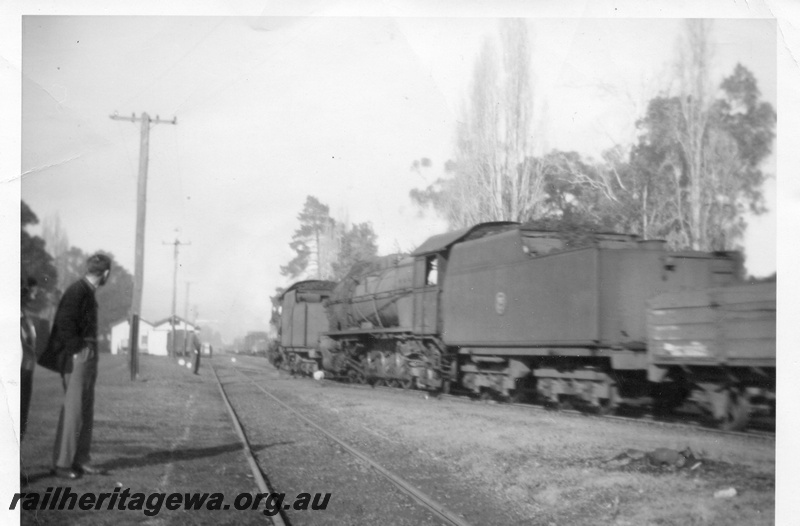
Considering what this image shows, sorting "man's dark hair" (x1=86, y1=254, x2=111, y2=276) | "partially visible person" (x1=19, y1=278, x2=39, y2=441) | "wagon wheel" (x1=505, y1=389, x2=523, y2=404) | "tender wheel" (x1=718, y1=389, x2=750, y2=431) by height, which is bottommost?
"wagon wheel" (x1=505, y1=389, x2=523, y2=404)

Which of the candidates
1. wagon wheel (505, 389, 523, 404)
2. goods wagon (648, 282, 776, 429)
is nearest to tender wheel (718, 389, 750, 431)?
goods wagon (648, 282, 776, 429)

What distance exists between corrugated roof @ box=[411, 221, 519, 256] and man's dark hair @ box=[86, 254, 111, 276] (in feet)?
18.1

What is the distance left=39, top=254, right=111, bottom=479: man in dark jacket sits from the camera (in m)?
4.58

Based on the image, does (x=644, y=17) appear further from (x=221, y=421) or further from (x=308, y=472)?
(x=221, y=421)

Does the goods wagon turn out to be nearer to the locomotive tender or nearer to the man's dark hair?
the locomotive tender

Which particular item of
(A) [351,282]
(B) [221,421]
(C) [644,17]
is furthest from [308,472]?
(A) [351,282]

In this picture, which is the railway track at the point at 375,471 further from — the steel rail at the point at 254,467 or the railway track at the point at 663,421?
the railway track at the point at 663,421

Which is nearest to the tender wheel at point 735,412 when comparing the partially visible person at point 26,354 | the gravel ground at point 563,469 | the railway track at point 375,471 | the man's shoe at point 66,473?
the gravel ground at point 563,469

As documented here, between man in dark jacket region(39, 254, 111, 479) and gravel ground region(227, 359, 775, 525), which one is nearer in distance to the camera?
man in dark jacket region(39, 254, 111, 479)

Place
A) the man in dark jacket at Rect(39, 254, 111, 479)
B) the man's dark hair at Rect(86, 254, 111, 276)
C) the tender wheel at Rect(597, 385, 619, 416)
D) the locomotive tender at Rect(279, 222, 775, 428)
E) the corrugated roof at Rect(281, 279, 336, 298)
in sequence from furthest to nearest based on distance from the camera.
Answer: the corrugated roof at Rect(281, 279, 336, 298) < the tender wheel at Rect(597, 385, 619, 416) < the locomotive tender at Rect(279, 222, 775, 428) < the man's dark hair at Rect(86, 254, 111, 276) < the man in dark jacket at Rect(39, 254, 111, 479)

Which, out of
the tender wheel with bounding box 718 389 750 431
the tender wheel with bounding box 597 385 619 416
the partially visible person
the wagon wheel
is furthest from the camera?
the wagon wheel

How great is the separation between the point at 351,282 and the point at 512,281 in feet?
19.4

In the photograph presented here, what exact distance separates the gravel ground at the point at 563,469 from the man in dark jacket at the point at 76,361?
106 inches

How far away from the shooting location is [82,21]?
5.52 metres
